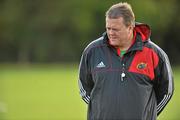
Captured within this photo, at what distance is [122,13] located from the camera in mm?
6953

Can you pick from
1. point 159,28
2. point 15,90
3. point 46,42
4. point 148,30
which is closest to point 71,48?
point 46,42

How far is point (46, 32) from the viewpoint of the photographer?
53062mm

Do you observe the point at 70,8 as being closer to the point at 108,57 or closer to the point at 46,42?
the point at 46,42

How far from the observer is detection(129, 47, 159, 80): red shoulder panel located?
23.1ft

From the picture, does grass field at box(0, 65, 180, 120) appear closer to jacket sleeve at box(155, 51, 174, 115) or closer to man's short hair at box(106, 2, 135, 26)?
jacket sleeve at box(155, 51, 174, 115)

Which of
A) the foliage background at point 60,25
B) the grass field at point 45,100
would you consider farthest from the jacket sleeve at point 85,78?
the foliage background at point 60,25

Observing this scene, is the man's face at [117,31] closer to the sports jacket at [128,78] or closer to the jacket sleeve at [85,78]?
the sports jacket at [128,78]

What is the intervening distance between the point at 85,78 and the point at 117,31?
711 mm

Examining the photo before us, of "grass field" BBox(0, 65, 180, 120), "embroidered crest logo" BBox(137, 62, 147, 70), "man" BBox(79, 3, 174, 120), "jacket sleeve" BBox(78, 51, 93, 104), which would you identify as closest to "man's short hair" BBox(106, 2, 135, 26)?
"man" BBox(79, 3, 174, 120)

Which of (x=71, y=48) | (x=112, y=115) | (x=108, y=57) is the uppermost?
(x=108, y=57)

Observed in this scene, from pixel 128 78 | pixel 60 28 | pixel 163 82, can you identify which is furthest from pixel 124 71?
pixel 60 28

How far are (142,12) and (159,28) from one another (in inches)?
82.8

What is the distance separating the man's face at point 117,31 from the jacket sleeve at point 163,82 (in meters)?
0.42

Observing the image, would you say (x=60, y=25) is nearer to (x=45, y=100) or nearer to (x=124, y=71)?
(x=45, y=100)
